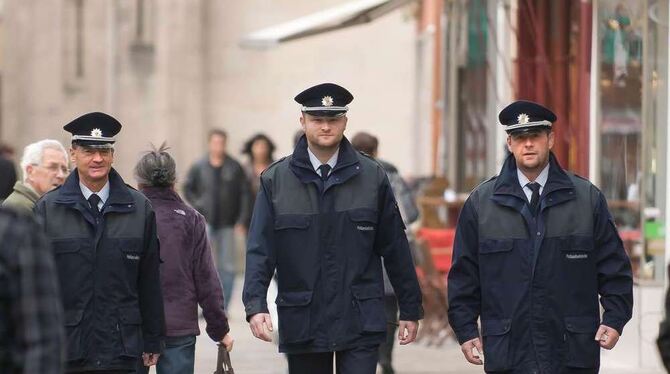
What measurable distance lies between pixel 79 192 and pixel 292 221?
0.98 m

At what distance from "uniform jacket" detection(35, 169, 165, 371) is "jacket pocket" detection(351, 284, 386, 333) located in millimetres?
904

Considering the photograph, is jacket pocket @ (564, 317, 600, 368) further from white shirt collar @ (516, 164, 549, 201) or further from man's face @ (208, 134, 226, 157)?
man's face @ (208, 134, 226, 157)

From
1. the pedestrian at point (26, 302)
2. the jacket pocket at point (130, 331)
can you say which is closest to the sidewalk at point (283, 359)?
the jacket pocket at point (130, 331)

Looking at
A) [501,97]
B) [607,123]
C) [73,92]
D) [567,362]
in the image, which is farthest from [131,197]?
[73,92]

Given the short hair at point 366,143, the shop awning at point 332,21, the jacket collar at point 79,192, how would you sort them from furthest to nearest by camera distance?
the shop awning at point 332,21 < the short hair at point 366,143 < the jacket collar at point 79,192

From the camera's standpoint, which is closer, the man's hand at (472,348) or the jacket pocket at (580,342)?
the jacket pocket at (580,342)

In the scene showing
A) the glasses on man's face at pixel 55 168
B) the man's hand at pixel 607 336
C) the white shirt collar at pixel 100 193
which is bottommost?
the man's hand at pixel 607 336

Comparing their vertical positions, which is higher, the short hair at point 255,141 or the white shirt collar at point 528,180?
the short hair at point 255,141

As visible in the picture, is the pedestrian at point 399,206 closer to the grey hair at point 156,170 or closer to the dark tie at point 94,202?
the grey hair at point 156,170

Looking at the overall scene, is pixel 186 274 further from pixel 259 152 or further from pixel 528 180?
pixel 259 152

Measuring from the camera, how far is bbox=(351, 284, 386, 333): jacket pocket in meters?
8.77

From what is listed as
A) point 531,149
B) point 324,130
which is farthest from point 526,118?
point 324,130

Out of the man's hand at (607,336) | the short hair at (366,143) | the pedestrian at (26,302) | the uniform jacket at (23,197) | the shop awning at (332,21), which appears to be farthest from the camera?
the shop awning at (332,21)

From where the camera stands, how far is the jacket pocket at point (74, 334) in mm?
8399
